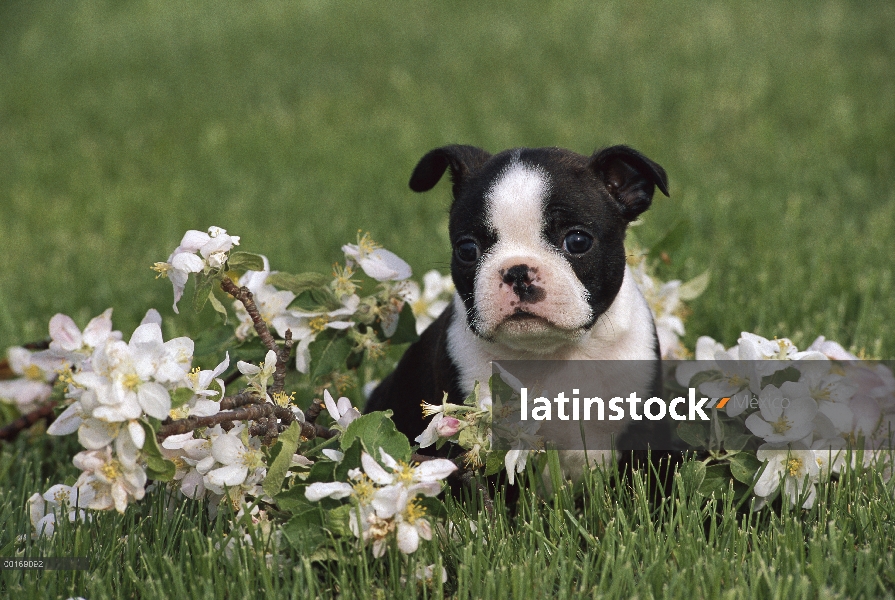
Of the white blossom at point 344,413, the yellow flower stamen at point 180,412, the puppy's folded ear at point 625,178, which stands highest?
the puppy's folded ear at point 625,178

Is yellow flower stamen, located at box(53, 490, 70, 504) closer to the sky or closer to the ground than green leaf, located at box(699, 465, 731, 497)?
closer to the sky

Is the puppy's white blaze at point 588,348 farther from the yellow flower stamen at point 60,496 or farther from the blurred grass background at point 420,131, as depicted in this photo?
the blurred grass background at point 420,131

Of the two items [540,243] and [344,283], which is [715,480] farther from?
[344,283]

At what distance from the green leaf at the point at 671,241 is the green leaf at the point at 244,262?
6.38 feet

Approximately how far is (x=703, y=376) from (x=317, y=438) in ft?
4.06

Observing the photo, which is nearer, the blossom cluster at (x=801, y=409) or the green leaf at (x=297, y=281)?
the blossom cluster at (x=801, y=409)

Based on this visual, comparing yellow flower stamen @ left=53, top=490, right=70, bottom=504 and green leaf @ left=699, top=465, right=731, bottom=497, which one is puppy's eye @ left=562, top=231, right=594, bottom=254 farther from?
yellow flower stamen @ left=53, top=490, right=70, bottom=504

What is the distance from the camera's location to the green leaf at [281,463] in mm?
2518

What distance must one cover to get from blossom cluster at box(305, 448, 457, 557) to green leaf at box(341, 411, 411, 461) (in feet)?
0.32

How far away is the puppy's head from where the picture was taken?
2.72m

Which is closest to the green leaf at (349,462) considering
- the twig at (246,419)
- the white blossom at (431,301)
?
the twig at (246,419)

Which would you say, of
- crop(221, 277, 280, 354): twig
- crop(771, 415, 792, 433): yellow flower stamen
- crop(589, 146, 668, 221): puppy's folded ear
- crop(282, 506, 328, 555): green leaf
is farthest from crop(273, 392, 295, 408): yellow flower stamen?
crop(771, 415, 792, 433): yellow flower stamen

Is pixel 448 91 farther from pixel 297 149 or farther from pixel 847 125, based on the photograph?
pixel 847 125

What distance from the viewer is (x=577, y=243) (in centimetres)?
284
